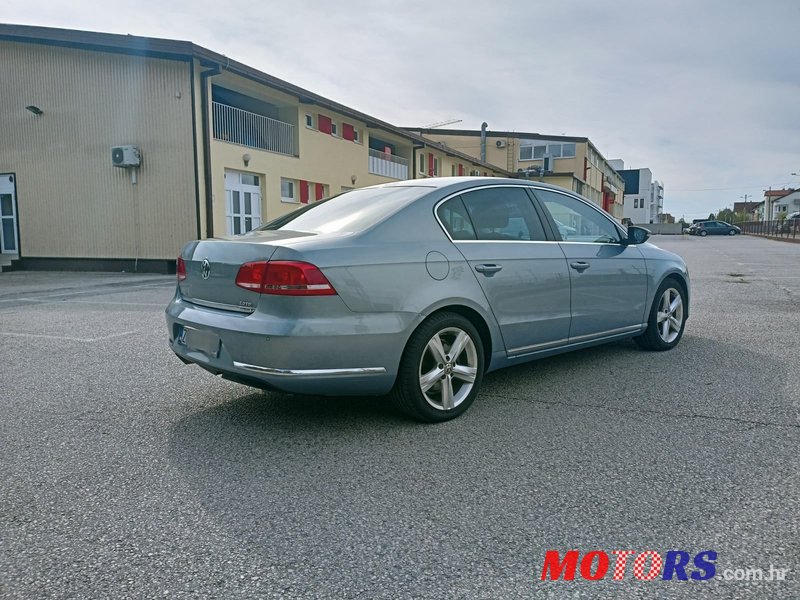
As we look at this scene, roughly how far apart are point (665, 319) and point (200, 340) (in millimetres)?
4135

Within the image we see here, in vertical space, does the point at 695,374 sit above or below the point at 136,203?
below

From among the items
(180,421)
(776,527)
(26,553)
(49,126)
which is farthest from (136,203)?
(776,527)

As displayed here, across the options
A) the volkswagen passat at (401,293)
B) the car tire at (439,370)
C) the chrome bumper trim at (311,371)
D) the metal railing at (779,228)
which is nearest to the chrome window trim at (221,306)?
the volkswagen passat at (401,293)

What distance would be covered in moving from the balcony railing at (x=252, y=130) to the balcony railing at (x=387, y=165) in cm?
599

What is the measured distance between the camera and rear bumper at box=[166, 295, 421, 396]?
3.23m

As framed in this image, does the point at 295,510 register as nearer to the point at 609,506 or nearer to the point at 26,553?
the point at 26,553

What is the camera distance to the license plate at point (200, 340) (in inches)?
138

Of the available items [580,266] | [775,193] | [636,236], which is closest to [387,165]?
[636,236]

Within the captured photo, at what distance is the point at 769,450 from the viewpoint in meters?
3.26

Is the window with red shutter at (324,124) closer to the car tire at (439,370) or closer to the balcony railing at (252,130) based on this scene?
the balcony railing at (252,130)

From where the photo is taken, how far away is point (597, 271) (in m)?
4.83

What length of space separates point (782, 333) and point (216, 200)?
13.2m

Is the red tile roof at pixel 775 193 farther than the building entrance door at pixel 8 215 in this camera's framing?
Yes

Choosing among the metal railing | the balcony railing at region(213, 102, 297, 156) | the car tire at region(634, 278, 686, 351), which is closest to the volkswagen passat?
the car tire at region(634, 278, 686, 351)
